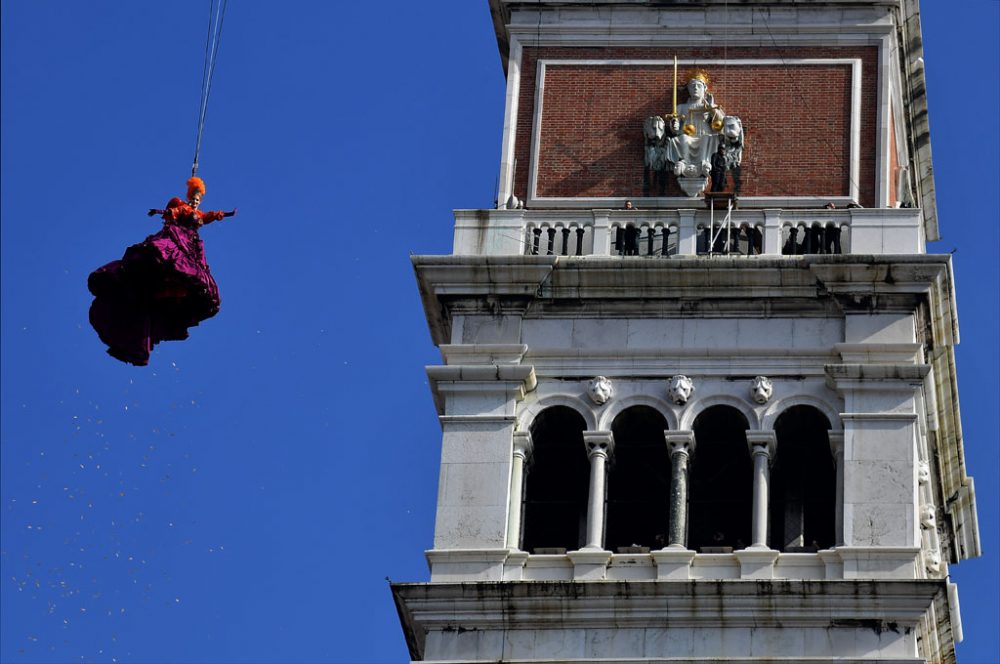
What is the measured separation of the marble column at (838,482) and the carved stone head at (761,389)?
113 centimetres

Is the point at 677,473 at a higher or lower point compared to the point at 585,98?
lower

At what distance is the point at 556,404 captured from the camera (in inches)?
1977

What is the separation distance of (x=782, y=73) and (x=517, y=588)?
35.4 feet

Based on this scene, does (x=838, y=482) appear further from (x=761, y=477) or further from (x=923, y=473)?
(x=923, y=473)

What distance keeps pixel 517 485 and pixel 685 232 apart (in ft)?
16.4

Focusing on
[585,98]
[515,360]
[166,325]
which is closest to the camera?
[166,325]

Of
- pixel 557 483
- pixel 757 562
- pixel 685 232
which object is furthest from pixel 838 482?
pixel 685 232

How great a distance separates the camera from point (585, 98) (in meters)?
53.9

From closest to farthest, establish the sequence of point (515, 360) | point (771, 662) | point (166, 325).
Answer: point (166, 325)
point (771, 662)
point (515, 360)

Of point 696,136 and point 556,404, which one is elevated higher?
point 696,136

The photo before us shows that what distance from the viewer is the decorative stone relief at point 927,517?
1986 inches

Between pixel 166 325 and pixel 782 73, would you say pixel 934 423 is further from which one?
pixel 166 325

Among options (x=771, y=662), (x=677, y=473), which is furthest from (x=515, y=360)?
(x=771, y=662)

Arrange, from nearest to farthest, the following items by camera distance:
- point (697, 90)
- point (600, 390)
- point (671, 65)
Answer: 1. point (600, 390)
2. point (697, 90)
3. point (671, 65)
